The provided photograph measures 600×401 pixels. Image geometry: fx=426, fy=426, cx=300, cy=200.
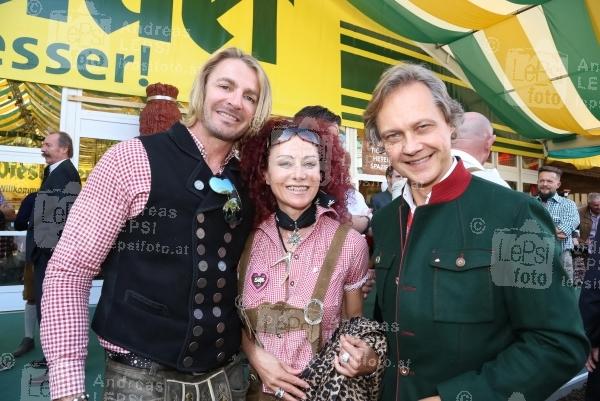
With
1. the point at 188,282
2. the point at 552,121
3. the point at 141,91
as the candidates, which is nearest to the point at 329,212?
the point at 188,282

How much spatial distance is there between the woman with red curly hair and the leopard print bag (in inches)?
1.8

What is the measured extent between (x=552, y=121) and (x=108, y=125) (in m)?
7.83

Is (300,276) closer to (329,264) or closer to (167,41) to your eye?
(329,264)

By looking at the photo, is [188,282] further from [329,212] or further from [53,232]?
[53,232]

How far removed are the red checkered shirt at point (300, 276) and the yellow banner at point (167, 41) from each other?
4836 mm

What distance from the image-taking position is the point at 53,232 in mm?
3654

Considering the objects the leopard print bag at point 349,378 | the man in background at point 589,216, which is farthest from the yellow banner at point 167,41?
the leopard print bag at point 349,378

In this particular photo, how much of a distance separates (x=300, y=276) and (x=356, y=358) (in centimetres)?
41

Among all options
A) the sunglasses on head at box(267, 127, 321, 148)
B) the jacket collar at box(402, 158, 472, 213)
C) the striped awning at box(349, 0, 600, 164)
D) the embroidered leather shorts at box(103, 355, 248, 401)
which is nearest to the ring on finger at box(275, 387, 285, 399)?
the embroidered leather shorts at box(103, 355, 248, 401)

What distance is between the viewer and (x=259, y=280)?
177 centimetres

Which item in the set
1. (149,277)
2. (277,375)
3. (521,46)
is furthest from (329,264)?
(521,46)
